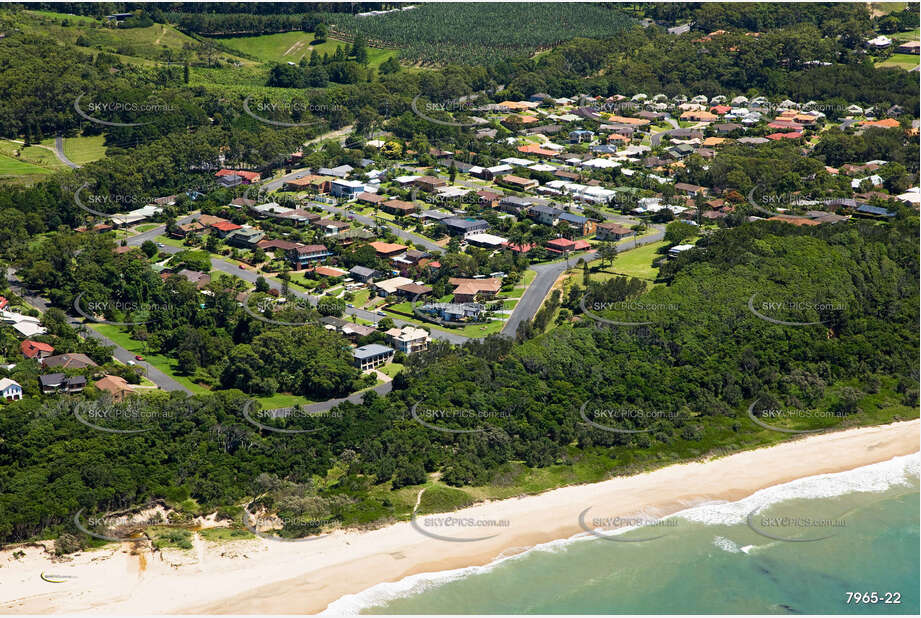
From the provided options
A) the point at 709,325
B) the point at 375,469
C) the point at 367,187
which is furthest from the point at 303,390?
the point at 367,187

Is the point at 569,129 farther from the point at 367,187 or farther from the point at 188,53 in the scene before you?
the point at 188,53

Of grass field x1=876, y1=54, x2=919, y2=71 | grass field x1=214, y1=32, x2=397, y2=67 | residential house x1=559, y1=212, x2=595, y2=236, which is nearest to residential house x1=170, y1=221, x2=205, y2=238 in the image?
residential house x1=559, y1=212, x2=595, y2=236

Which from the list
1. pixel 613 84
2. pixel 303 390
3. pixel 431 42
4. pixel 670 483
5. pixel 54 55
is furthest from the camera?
pixel 431 42

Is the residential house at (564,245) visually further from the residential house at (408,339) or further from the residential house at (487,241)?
the residential house at (408,339)

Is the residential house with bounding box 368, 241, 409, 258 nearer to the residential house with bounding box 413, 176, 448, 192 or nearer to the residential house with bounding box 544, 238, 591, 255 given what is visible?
the residential house with bounding box 544, 238, 591, 255

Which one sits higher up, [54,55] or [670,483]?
[54,55]

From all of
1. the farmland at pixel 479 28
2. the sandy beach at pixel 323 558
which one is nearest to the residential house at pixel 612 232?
the sandy beach at pixel 323 558

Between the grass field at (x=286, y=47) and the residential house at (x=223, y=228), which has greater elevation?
the grass field at (x=286, y=47)
